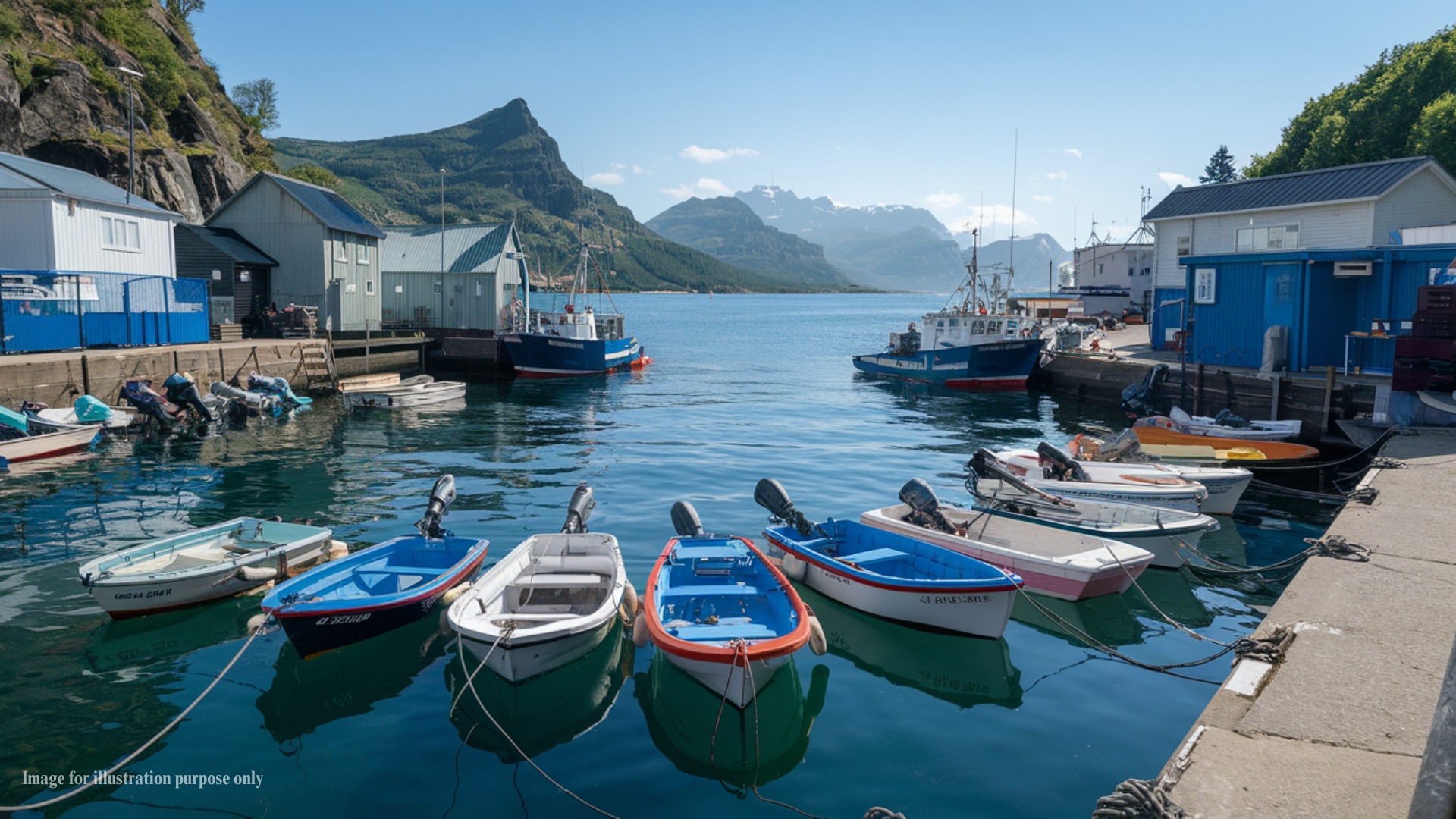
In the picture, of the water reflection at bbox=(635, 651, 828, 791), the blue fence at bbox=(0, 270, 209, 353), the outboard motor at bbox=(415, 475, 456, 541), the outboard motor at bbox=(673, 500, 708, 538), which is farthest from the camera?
the blue fence at bbox=(0, 270, 209, 353)

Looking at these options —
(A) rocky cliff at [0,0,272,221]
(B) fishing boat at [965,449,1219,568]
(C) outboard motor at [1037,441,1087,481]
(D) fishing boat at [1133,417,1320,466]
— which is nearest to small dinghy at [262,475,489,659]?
(B) fishing boat at [965,449,1219,568]

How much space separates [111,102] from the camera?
42.3 meters

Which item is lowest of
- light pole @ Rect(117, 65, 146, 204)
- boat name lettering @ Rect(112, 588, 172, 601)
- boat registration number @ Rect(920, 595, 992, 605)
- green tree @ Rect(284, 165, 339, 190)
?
Result: boat name lettering @ Rect(112, 588, 172, 601)

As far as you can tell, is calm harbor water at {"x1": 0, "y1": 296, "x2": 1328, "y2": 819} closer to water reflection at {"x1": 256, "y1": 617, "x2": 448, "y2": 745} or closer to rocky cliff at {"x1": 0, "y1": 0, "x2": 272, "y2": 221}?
water reflection at {"x1": 256, "y1": 617, "x2": 448, "y2": 745}

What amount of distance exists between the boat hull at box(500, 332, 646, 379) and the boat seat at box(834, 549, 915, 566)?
31.6m

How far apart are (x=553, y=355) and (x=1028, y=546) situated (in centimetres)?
3191

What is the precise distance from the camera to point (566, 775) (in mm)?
7332

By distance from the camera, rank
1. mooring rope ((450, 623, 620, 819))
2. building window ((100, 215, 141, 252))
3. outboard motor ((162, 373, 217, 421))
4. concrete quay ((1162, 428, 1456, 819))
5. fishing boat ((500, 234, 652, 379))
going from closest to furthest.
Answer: concrete quay ((1162, 428, 1456, 819)) → mooring rope ((450, 623, 620, 819)) → outboard motor ((162, 373, 217, 421)) → building window ((100, 215, 141, 252)) → fishing boat ((500, 234, 652, 379))

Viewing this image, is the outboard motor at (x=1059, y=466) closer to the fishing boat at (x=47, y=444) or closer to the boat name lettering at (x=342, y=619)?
the boat name lettering at (x=342, y=619)

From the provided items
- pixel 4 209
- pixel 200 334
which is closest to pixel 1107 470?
pixel 200 334

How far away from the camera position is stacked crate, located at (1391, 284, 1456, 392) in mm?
18625

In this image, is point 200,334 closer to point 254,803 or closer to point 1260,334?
point 254,803

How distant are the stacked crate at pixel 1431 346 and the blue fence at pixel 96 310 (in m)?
34.6

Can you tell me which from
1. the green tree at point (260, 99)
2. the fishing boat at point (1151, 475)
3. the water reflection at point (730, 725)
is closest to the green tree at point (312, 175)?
the green tree at point (260, 99)
